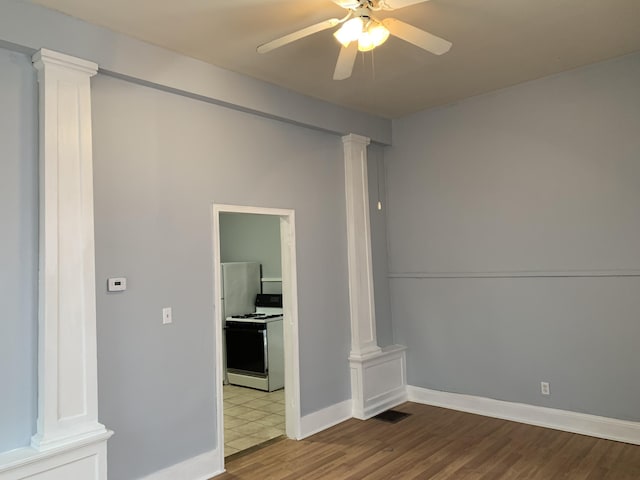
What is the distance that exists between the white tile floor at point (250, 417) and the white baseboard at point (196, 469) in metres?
0.36

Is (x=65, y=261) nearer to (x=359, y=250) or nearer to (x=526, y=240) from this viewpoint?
(x=359, y=250)

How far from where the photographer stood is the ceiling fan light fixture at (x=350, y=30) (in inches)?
99.9

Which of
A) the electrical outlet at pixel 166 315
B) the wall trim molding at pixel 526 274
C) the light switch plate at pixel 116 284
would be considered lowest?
the electrical outlet at pixel 166 315

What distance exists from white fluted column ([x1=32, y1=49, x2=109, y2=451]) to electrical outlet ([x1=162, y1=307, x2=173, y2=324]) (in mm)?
552

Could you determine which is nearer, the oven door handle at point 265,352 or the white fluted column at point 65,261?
the white fluted column at point 65,261

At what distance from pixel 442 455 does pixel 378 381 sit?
1.24 m

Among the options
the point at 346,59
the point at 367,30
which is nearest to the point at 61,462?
the point at 346,59

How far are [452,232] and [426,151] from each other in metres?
0.95

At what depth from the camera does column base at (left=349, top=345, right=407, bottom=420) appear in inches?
183

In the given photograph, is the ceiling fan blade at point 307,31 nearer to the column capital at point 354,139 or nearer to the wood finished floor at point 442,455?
the column capital at point 354,139

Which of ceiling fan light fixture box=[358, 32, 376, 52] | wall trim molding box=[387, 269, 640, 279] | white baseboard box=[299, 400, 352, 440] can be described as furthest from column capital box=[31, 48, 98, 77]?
wall trim molding box=[387, 269, 640, 279]

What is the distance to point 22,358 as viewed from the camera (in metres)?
2.63

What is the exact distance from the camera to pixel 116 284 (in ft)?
9.98

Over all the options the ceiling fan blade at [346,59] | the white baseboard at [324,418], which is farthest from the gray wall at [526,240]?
the ceiling fan blade at [346,59]
